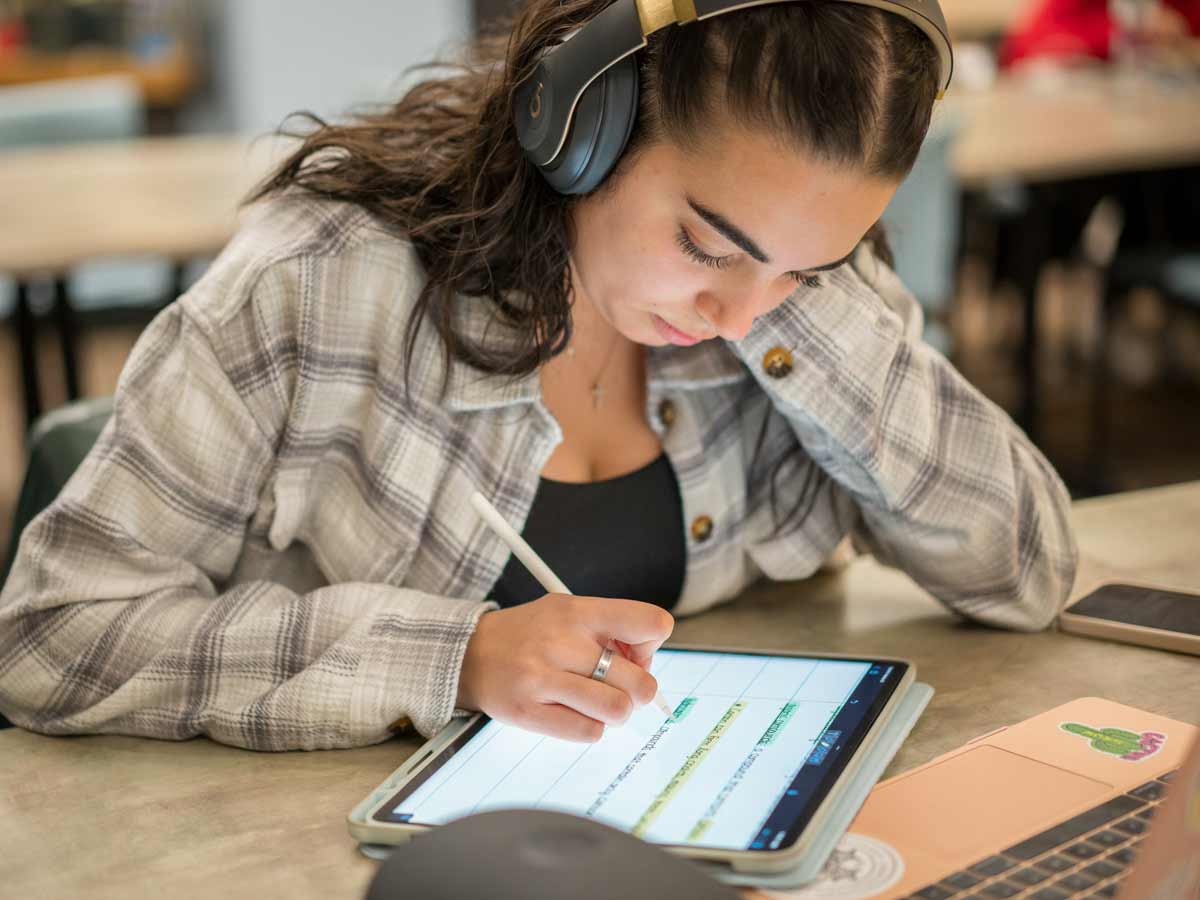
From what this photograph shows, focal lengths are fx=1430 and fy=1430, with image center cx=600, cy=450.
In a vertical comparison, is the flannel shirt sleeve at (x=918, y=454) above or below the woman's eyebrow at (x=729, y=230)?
below

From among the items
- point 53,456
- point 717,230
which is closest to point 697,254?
point 717,230

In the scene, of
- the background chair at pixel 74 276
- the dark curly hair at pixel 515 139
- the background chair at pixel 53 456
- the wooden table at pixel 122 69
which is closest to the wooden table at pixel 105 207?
the background chair at pixel 74 276

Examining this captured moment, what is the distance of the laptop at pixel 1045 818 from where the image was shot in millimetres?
639

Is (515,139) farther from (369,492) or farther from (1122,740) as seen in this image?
(1122,740)

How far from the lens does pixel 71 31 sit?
642cm

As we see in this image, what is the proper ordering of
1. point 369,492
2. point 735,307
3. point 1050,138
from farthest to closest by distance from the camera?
1. point 1050,138
2. point 369,492
3. point 735,307

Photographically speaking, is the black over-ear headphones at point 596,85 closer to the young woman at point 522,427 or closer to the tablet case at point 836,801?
the young woman at point 522,427

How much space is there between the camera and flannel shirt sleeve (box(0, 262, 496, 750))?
89cm

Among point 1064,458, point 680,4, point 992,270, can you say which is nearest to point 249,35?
point 992,270

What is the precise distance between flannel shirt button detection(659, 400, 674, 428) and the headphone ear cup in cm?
27

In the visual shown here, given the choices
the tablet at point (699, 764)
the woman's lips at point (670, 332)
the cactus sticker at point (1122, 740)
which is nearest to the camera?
the tablet at point (699, 764)

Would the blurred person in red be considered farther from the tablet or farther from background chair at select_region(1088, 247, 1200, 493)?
the tablet

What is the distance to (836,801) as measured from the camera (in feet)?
2.51

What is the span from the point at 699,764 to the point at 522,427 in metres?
0.34
